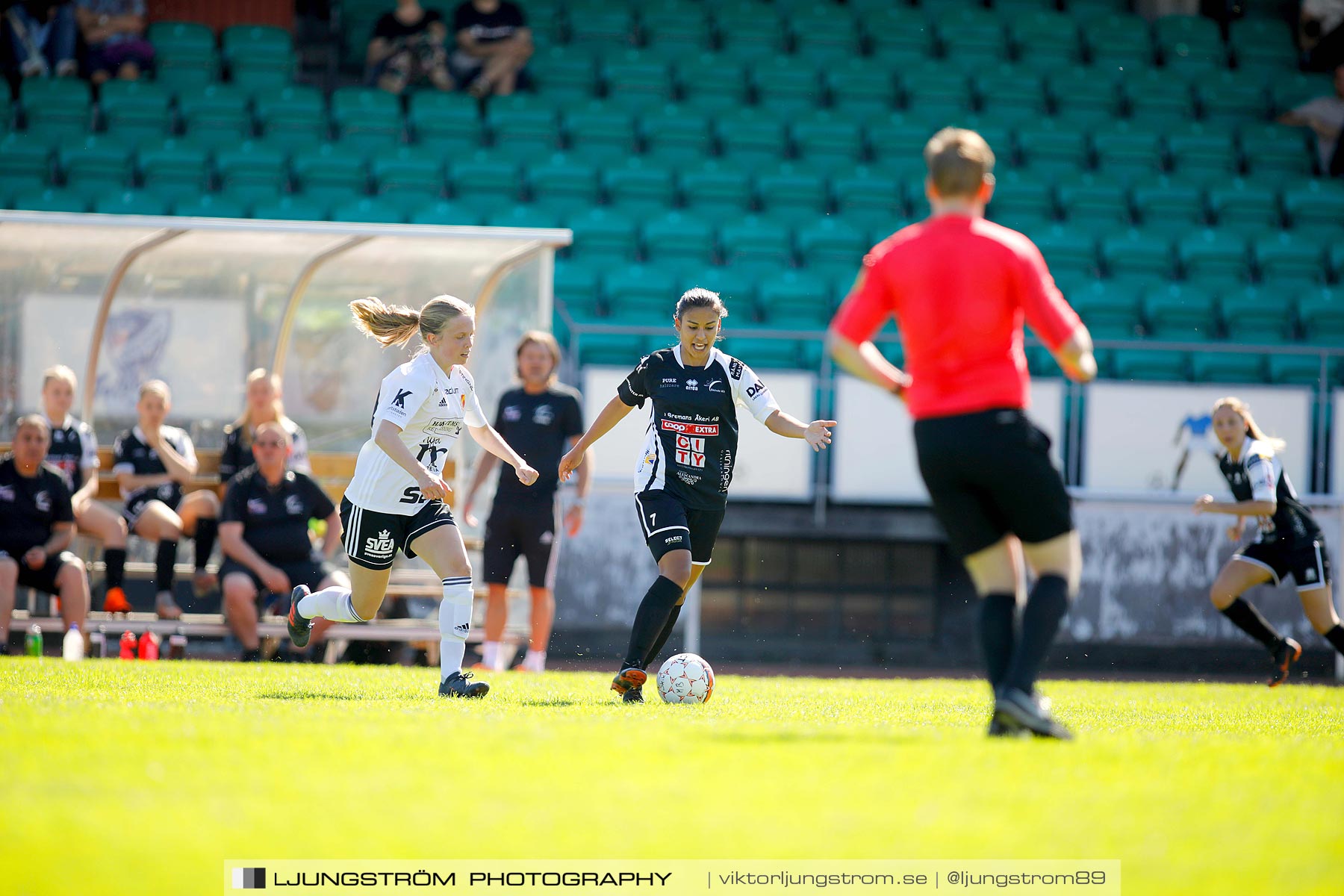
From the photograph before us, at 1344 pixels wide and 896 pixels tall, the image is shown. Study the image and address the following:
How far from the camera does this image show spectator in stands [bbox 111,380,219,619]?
1053cm

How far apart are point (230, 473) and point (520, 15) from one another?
8.12 meters

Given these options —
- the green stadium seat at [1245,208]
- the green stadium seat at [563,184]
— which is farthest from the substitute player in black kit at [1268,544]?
the green stadium seat at [563,184]

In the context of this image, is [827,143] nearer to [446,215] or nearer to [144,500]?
[446,215]

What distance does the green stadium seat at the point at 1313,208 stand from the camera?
15.9 m

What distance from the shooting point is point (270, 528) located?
10312mm

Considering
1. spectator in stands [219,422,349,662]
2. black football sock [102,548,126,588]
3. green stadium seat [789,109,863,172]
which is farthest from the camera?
green stadium seat [789,109,863,172]

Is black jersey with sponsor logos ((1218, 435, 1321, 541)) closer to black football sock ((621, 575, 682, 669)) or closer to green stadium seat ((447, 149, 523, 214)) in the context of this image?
black football sock ((621, 575, 682, 669))

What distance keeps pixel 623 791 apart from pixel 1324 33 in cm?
1844

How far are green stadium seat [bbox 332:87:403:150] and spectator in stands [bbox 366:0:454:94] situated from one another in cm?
26

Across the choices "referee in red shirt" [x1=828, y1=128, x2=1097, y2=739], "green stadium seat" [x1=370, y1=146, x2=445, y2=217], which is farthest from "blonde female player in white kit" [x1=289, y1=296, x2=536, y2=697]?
"green stadium seat" [x1=370, y1=146, x2=445, y2=217]

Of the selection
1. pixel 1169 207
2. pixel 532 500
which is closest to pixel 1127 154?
pixel 1169 207

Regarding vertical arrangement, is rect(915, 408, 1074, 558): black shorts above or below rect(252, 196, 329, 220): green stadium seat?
below

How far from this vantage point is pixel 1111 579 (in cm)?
1167

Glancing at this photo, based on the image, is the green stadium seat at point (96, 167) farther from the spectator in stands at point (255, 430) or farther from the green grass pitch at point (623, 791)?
the green grass pitch at point (623, 791)
